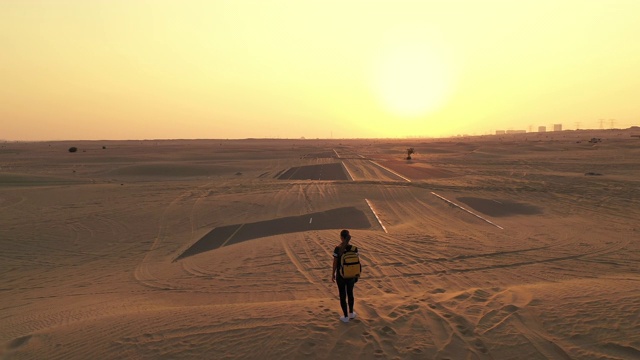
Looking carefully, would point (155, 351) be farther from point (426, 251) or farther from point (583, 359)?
point (426, 251)

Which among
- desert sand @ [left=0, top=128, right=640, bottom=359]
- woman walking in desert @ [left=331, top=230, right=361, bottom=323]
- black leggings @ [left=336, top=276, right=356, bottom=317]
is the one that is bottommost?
desert sand @ [left=0, top=128, right=640, bottom=359]

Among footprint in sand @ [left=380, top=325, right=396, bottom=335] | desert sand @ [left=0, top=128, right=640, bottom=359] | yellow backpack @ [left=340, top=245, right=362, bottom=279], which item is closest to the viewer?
desert sand @ [left=0, top=128, right=640, bottom=359]

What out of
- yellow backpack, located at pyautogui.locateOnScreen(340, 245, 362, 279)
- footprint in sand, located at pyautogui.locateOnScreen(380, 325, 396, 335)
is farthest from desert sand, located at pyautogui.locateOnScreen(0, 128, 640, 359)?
yellow backpack, located at pyautogui.locateOnScreen(340, 245, 362, 279)

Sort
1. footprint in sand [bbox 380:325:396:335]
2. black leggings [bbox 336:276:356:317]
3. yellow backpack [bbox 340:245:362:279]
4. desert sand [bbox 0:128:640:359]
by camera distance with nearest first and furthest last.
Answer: desert sand [bbox 0:128:640:359] < footprint in sand [bbox 380:325:396:335] < yellow backpack [bbox 340:245:362:279] < black leggings [bbox 336:276:356:317]

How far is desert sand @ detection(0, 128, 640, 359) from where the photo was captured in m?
7.77

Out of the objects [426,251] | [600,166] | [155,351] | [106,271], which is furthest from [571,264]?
[600,166]

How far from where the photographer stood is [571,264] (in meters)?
13.8

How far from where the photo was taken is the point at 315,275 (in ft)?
42.7

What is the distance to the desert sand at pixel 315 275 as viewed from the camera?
306 inches

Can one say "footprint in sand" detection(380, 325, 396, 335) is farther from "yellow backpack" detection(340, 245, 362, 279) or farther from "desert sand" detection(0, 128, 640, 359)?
"yellow backpack" detection(340, 245, 362, 279)

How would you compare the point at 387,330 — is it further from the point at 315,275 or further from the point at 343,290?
the point at 315,275

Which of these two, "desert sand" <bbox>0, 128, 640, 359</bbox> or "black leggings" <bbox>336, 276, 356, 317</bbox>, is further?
"black leggings" <bbox>336, 276, 356, 317</bbox>

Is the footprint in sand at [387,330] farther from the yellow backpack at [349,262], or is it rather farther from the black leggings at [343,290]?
the yellow backpack at [349,262]

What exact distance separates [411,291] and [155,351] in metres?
6.47
